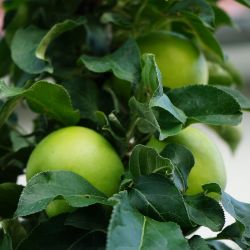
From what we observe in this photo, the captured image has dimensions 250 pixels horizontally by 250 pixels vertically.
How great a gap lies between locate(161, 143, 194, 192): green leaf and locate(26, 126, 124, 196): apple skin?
5 centimetres

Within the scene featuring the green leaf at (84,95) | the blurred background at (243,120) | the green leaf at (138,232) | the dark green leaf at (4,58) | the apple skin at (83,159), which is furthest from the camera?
the blurred background at (243,120)

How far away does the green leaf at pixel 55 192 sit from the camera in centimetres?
43

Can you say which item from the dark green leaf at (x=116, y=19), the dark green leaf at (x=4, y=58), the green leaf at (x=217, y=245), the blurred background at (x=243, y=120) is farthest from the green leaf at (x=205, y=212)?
the blurred background at (x=243, y=120)

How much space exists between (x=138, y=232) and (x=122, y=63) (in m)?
0.20

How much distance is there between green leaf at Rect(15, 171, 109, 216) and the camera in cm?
43

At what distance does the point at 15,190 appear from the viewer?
1.75ft

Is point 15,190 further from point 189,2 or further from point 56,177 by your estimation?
point 189,2

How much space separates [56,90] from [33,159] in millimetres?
63

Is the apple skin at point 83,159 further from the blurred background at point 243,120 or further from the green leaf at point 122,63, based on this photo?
the blurred background at point 243,120

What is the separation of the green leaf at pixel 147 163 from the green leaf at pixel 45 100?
94 millimetres

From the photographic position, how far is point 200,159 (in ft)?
1.69

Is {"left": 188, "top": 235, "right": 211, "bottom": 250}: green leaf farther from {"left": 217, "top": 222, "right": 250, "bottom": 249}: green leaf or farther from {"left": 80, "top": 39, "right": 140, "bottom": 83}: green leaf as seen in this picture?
{"left": 80, "top": 39, "right": 140, "bottom": 83}: green leaf

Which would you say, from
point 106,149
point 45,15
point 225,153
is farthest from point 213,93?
point 225,153

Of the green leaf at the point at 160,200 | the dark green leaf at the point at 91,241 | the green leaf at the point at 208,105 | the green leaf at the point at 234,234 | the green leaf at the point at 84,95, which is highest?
the green leaf at the point at 208,105
